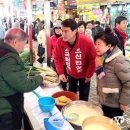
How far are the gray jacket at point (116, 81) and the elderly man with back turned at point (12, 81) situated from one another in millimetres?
748

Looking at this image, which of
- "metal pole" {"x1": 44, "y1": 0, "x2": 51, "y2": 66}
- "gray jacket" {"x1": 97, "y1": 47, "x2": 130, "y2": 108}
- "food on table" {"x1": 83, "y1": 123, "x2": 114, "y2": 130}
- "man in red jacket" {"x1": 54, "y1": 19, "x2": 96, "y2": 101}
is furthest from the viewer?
"metal pole" {"x1": 44, "y1": 0, "x2": 51, "y2": 66}

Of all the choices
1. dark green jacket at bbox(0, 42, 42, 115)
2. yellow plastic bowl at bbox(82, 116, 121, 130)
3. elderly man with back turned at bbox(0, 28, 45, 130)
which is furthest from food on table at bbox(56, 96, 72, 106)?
yellow plastic bowl at bbox(82, 116, 121, 130)

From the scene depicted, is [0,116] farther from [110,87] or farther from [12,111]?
[110,87]

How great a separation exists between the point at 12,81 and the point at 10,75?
0.19ft

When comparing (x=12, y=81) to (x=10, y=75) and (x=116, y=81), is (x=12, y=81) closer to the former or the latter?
→ (x=10, y=75)

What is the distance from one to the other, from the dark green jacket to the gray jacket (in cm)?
88

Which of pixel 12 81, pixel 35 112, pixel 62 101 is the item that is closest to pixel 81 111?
pixel 62 101

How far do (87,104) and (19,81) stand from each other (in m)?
0.76

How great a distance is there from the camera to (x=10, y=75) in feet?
6.09

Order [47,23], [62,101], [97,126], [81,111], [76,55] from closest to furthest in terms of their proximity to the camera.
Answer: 1. [97,126]
2. [81,111]
3. [62,101]
4. [76,55]
5. [47,23]

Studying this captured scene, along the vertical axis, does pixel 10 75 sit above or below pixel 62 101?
above

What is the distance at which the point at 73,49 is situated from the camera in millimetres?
3150

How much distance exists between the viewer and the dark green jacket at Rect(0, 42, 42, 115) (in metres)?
1.85

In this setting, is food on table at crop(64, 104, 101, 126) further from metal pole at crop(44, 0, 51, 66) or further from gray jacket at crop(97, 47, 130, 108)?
metal pole at crop(44, 0, 51, 66)
